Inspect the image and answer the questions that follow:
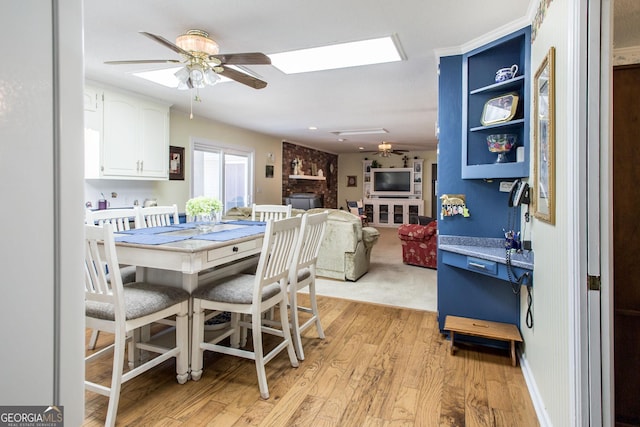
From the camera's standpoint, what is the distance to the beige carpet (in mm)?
3749

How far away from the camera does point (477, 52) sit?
8.64 feet

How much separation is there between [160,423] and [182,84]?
212cm

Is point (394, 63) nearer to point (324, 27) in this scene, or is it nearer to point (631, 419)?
point (324, 27)

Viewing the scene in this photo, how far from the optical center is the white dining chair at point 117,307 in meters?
1.68

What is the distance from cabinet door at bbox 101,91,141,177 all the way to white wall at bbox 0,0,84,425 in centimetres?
391

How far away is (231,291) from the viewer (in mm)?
2158

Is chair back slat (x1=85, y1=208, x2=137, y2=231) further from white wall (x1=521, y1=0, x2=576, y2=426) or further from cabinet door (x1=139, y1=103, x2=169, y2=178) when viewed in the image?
white wall (x1=521, y1=0, x2=576, y2=426)

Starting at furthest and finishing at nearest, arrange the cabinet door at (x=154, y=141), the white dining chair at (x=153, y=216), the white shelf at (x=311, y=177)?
the white shelf at (x=311, y=177), the cabinet door at (x=154, y=141), the white dining chair at (x=153, y=216)

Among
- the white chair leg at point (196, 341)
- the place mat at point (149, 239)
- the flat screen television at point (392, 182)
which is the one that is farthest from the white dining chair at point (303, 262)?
the flat screen television at point (392, 182)

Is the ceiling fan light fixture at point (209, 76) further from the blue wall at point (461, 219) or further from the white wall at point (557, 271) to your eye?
the white wall at point (557, 271)

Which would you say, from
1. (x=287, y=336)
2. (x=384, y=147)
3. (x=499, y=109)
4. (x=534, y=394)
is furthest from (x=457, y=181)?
(x=384, y=147)

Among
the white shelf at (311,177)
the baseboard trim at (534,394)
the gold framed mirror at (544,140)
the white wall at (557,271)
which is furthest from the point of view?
the white shelf at (311,177)

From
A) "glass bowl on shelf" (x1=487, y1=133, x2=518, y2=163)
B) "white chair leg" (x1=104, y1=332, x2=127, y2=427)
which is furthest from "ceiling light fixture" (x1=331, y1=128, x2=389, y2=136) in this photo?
"white chair leg" (x1=104, y1=332, x2=127, y2=427)

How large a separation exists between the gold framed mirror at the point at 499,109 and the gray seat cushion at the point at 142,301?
238 centimetres
